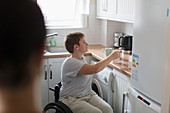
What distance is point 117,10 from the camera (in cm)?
285

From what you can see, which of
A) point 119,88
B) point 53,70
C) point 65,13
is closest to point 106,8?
point 65,13

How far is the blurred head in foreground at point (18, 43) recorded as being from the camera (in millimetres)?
321

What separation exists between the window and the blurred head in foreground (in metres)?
3.27

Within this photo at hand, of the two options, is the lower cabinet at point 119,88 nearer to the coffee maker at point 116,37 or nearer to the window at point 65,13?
the coffee maker at point 116,37

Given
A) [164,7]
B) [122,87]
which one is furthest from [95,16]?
[164,7]

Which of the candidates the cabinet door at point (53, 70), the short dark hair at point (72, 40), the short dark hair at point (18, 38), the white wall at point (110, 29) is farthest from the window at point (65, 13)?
the short dark hair at point (18, 38)

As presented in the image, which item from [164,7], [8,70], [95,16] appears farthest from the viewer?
[95,16]

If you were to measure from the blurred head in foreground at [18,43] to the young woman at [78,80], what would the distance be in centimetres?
178

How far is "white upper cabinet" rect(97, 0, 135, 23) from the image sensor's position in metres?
2.51

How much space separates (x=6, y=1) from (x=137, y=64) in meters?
1.50

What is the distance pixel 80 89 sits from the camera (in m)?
2.19

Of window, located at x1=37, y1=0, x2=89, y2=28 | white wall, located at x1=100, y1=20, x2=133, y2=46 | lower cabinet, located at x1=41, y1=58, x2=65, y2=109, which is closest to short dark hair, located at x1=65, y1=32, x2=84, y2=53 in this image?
lower cabinet, located at x1=41, y1=58, x2=65, y2=109

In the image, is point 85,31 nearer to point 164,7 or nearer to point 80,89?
point 80,89

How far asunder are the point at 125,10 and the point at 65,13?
1.33m
